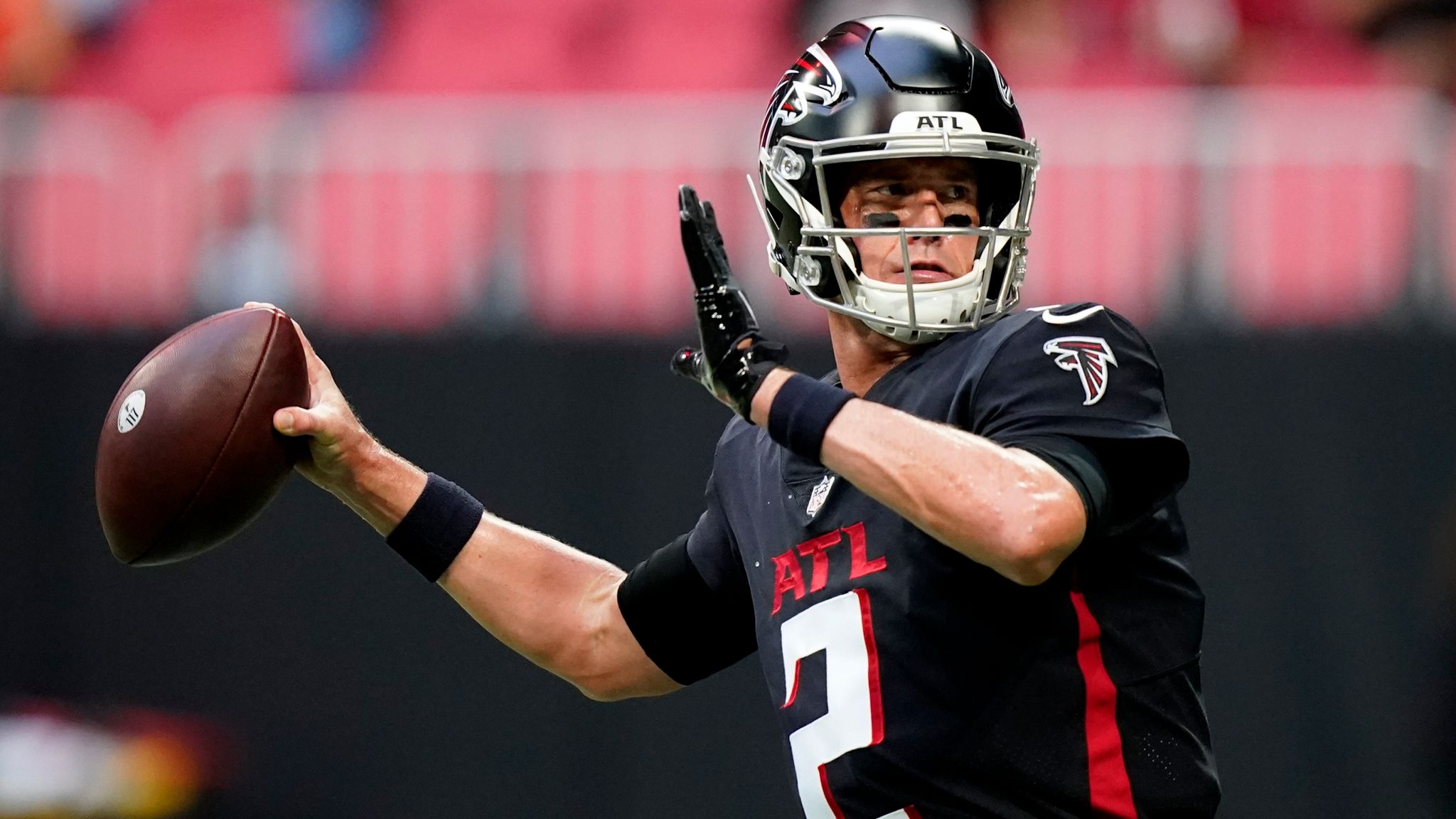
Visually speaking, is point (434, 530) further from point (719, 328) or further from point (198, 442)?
point (719, 328)

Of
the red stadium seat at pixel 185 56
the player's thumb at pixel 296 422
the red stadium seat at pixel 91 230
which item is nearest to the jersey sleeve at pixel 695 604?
the player's thumb at pixel 296 422

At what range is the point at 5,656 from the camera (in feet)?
18.1

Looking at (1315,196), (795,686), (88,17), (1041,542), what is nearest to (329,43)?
(88,17)

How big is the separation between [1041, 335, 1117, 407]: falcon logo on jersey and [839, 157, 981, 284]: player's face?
0.29 metres

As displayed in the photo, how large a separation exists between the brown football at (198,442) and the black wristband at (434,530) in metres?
0.28

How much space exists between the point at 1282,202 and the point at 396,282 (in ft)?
10.2

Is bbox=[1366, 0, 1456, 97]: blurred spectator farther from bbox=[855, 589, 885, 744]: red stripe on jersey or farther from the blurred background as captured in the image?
bbox=[855, 589, 885, 744]: red stripe on jersey

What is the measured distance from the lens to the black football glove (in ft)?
8.23

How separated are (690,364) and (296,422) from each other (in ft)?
2.21

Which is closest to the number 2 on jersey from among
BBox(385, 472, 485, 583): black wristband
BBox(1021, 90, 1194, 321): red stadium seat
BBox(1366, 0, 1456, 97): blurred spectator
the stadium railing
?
BBox(385, 472, 485, 583): black wristband

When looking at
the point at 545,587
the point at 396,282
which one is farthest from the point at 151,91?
the point at 545,587

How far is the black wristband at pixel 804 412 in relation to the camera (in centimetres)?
236

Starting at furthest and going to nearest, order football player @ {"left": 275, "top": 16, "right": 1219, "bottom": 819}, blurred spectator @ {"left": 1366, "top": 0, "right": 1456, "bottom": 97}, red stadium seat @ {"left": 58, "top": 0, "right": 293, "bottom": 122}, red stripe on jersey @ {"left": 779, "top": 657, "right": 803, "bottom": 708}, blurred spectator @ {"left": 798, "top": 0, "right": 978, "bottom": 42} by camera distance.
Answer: red stadium seat @ {"left": 58, "top": 0, "right": 293, "bottom": 122} → blurred spectator @ {"left": 1366, "top": 0, "right": 1456, "bottom": 97} → blurred spectator @ {"left": 798, "top": 0, "right": 978, "bottom": 42} → red stripe on jersey @ {"left": 779, "top": 657, "right": 803, "bottom": 708} → football player @ {"left": 275, "top": 16, "right": 1219, "bottom": 819}

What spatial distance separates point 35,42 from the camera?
319 inches
